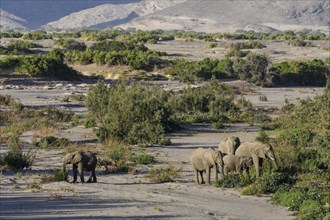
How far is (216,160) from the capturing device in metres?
16.8

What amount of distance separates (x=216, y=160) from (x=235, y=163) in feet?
3.02

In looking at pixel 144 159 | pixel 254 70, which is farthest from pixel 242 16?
pixel 144 159

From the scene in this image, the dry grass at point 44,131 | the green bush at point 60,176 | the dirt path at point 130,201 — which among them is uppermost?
the dry grass at point 44,131

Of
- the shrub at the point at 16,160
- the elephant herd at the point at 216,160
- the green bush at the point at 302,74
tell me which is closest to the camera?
the elephant herd at the point at 216,160

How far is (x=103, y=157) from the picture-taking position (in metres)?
20.4

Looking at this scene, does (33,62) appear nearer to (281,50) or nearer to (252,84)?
(252,84)

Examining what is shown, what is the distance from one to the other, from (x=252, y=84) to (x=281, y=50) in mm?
24601

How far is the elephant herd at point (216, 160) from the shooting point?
16781 mm

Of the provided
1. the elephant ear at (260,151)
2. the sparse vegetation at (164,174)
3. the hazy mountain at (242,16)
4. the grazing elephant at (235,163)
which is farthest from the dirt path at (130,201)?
the hazy mountain at (242,16)

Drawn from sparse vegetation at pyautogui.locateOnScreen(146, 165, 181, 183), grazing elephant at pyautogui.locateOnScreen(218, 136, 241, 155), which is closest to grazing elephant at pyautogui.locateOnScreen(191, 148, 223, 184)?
sparse vegetation at pyautogui.locateOnScreen(146, 165, 181, 183)

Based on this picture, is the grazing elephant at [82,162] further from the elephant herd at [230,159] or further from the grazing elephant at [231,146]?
the grazing elephant at [231,146]

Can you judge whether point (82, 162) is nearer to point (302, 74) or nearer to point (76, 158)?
point (76, 158)

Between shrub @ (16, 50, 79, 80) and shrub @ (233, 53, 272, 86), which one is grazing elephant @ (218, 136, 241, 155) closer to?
shrub @ (16, 50, 79, 80)

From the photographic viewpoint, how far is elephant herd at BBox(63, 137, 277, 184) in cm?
1678
